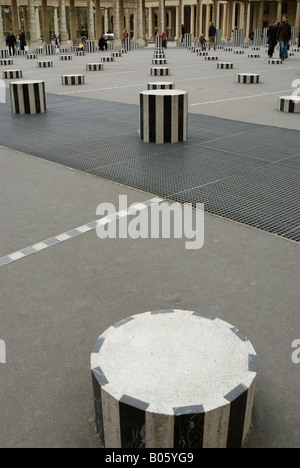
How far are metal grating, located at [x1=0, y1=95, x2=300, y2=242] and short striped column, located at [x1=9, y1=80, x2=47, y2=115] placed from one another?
0.28 m

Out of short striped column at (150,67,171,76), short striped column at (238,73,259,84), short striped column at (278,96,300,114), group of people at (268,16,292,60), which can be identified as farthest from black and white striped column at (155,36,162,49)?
short striped column at (278,96,300,114)

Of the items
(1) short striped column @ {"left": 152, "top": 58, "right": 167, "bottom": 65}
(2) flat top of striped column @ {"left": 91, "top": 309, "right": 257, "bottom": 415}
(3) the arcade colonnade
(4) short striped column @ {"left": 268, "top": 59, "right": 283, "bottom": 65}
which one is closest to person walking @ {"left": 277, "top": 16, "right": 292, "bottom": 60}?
(4) short striped column @ {"left": 268, "top": 59, "right": 283, "bottom": 65}

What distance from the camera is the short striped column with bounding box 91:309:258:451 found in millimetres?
1872

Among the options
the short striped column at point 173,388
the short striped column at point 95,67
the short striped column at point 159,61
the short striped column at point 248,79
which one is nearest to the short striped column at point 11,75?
the short striped column at point 95,67

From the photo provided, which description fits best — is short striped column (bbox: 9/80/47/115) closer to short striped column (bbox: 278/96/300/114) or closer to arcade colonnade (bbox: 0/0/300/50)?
short striped column (bbox: 278/96/300/114)

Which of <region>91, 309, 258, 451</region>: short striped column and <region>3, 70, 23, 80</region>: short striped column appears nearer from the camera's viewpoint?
<region>91, 309, 258, 451</region>: short striped column

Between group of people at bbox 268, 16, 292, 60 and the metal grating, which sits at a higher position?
group of people at bbox 268, 16, 292, 60

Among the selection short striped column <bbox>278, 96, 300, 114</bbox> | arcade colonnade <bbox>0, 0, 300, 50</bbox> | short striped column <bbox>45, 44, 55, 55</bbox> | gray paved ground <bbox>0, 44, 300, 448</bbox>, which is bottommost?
gray paved ground <bbox>0, 44, 300, 448</bbox>

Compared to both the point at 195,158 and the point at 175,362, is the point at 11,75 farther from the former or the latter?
the point at 175,362

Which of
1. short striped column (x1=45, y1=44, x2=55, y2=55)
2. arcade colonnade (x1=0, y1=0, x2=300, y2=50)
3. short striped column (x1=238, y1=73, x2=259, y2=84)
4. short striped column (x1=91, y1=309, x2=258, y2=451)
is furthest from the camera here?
arcade colonnade (x1=0, y1=0, x2=300, y2=50)

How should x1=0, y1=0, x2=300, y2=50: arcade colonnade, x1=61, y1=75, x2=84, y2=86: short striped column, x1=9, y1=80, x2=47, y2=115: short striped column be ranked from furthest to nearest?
x1=0, y1=0, x2=300, y2=50: arcade colonnade → x1=61, y1=75, x2=84, y2=86: short striped column → x1=9, y1=80, x2=47, y2=115: short striped column

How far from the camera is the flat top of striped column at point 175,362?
6.27 ft

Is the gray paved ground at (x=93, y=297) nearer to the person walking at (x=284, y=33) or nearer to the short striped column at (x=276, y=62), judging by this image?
the person walking at (x=284, y=33)

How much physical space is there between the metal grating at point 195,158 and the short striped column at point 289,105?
186cm
